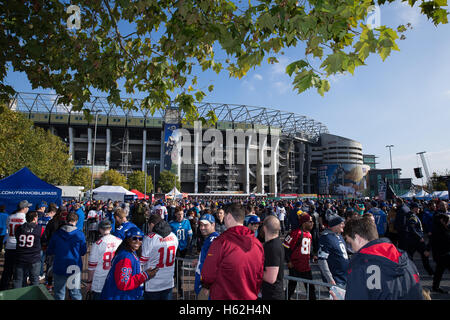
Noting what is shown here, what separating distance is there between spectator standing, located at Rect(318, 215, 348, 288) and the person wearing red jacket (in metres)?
2.10

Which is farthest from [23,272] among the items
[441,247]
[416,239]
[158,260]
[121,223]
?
[416,239]

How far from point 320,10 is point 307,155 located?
10983 cm

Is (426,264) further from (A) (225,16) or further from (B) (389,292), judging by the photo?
(A) (225,16)

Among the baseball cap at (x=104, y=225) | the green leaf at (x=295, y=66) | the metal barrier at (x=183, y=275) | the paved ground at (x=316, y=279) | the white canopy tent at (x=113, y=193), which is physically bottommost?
the paved ground at (x=316, y=279)

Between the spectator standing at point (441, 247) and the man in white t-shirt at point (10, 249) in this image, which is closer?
the man in white t-shirt at point (10, 249)

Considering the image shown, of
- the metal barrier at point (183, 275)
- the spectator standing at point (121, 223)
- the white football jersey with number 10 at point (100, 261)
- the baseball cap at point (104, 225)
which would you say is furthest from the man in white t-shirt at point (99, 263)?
the spectator standing at point (121, 223)

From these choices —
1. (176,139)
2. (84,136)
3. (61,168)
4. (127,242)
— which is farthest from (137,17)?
(84,136)

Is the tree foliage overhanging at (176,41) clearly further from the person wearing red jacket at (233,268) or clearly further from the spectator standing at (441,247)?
the spectator standing at (441,247)

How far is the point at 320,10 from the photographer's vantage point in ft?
9.40

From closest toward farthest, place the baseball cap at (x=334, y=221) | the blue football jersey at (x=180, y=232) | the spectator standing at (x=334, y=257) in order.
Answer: the spectator standing at (x=334, y=257), the baseball cap at (x=334, y=221), the blue football jersey at (x=180, y=232)

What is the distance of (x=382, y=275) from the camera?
6.79 ft

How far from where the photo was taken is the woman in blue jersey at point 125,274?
3.19 meters

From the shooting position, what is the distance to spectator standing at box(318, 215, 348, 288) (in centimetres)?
427

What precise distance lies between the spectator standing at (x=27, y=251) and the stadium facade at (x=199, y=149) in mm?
62364
